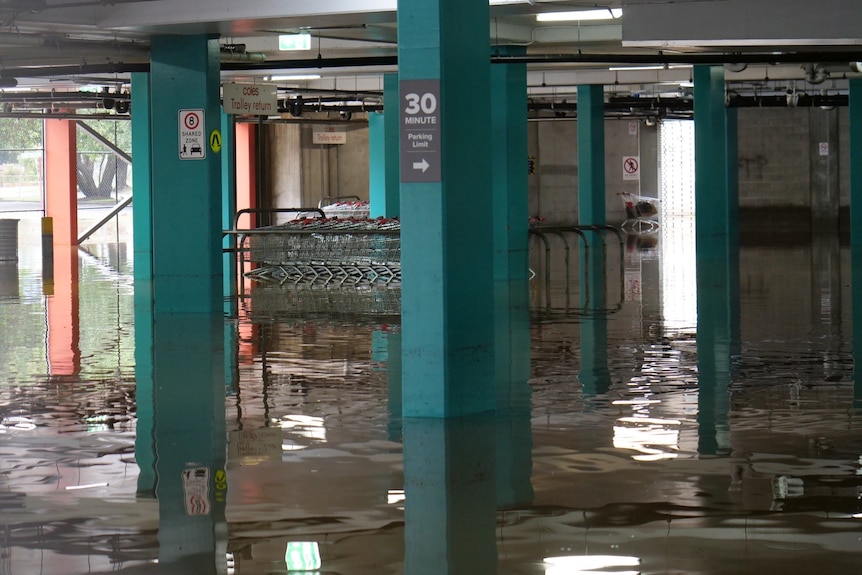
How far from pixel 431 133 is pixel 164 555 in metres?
3.79

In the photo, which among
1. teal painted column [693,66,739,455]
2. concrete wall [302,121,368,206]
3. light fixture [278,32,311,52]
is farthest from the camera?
concrete wall [302,121,368,206]

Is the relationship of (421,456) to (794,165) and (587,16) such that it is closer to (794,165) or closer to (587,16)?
(587,16)

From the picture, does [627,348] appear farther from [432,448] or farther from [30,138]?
[30,138]

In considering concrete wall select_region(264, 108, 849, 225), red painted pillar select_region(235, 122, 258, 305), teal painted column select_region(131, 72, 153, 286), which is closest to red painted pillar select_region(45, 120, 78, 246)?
red painted pillar select_region(235, 122, 258, 305)

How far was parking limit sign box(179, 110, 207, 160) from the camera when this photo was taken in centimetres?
1489

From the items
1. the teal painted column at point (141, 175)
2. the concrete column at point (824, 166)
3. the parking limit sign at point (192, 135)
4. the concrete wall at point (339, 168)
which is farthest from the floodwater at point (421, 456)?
the concrete wall at point (339, 168)

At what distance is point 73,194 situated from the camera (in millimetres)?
33656

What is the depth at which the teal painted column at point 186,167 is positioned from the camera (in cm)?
1491

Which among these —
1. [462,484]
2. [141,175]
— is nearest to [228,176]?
[141,175]

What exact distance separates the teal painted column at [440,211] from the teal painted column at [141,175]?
1247cm

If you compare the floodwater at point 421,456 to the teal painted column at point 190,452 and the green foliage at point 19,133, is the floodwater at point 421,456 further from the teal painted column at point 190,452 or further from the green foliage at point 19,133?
the green foliage at point 19,133

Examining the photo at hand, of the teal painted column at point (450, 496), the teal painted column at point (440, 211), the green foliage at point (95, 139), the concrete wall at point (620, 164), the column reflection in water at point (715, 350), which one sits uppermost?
the green foliage at point (95, 139)

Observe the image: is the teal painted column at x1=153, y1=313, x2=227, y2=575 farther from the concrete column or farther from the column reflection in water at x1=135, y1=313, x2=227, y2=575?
the concrete column

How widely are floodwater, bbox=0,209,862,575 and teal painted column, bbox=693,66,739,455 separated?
0.06 m
